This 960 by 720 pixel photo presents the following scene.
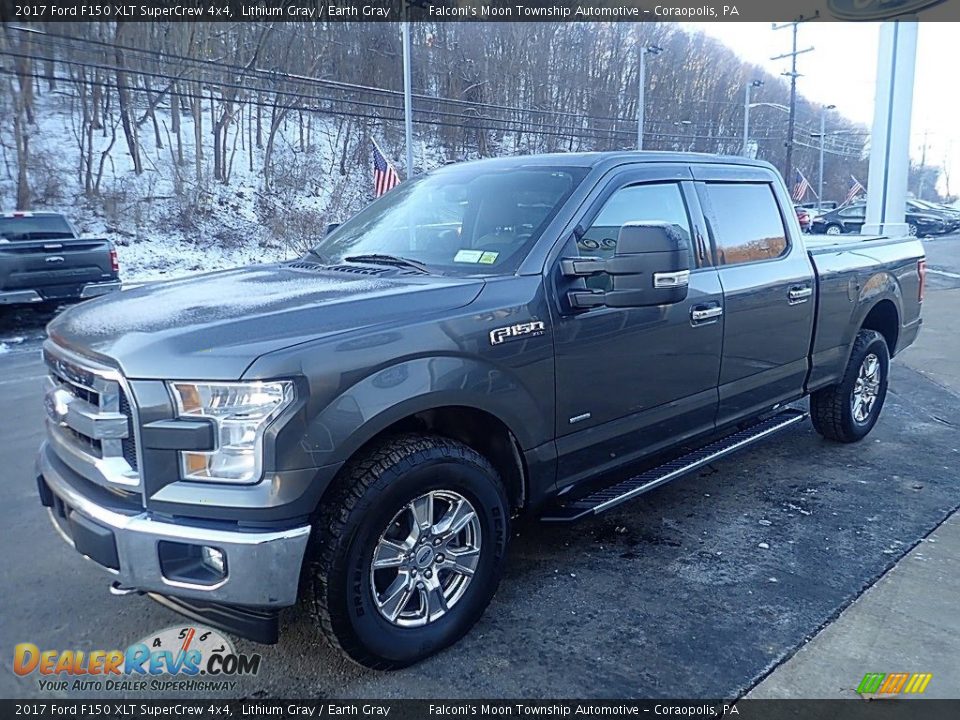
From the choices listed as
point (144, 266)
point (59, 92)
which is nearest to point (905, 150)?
point (144, 266)

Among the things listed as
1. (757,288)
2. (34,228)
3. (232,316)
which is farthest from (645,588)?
(34,228)

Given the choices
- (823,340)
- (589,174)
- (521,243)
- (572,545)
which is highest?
(589,174)

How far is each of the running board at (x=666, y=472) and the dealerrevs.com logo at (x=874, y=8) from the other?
8491 mm

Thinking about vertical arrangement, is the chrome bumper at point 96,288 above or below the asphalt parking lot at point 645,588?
above

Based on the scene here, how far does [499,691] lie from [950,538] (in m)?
2.74

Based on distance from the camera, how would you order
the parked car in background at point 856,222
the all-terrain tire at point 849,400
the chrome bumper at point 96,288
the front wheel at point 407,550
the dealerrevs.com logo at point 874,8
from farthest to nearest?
the parked car in background at point 856,222 → the chrome bumper at point 96,288 → the dealerrevs.com logo at point 874,8 → the all-terrain tire at point 849,400 → the front wheel at point 407,550

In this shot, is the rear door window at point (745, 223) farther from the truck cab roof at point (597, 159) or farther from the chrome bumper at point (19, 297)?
the chrome bumper at point (19, 297)

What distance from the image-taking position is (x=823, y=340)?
16.4 feet

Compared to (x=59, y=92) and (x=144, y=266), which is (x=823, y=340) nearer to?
(x=144, y=266)

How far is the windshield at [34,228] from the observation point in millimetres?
11555

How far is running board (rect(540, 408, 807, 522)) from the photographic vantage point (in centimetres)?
342

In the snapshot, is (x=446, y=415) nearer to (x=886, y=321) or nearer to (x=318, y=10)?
(x=886, y=321)

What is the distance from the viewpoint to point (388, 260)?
355 centimetres

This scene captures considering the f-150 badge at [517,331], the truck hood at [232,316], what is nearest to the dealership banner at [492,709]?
the truck hood at [232,316]
